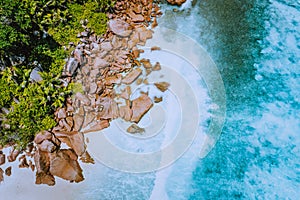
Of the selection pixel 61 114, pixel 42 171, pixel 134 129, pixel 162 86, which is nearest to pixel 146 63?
pixel 162 86

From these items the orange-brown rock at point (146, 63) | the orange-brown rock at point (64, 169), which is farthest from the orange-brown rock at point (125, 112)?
the orange-brown rock at point (64, 169)

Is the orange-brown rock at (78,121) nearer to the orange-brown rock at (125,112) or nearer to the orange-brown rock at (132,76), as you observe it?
the orange-brown rock at (125,112)

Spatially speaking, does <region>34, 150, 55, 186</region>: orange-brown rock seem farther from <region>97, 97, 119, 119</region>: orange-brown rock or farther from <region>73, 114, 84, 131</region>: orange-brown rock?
<region>97, 97, 119, 119</region>: orange-brown rock

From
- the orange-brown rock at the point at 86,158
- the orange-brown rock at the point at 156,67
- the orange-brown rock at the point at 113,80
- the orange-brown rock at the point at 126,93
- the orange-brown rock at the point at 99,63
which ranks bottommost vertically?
the orange-brown rock at the point at 86,158

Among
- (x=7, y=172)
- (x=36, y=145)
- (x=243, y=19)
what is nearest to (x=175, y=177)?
(x=36, y=145)

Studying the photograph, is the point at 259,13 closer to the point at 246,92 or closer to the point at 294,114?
the point at 246,92
